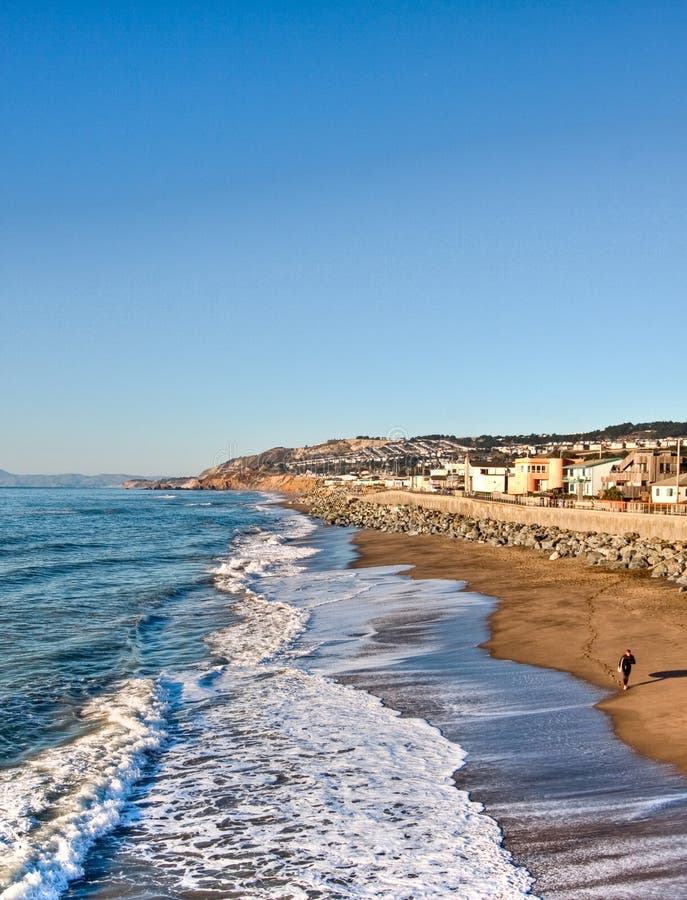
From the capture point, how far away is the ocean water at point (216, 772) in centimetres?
898

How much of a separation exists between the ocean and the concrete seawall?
705 inches

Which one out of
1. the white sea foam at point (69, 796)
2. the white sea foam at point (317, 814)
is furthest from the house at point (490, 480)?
the white sea foam at point (69, 796)

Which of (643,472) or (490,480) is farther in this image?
(490,480)

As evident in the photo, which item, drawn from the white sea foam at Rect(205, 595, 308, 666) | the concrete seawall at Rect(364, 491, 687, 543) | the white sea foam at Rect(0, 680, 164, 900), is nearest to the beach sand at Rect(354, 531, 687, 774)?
the concrete seawall at Rect(364, 491, 687, 543)

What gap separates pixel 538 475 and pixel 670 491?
38.9m

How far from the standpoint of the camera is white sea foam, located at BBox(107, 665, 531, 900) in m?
8.77

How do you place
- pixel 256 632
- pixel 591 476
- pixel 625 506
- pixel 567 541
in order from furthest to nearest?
pixel 591 476
pixel 625 506
pixel 567 541
pixel 256 632

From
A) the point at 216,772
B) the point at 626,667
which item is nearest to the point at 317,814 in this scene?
the point at 216,772

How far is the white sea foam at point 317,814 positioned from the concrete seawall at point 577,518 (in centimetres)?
2714

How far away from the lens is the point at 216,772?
12.4 m

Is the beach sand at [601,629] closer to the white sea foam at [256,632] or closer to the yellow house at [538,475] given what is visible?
the white sea foam at [256,632]

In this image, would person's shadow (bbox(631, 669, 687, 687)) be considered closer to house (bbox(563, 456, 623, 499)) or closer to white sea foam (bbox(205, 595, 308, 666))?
white sea foam (bbox(205, 595, 308, 666))

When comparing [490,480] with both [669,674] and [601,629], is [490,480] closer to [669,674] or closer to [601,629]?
[601,629]

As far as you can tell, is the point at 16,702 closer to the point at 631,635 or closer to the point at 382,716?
the point at 382,716
